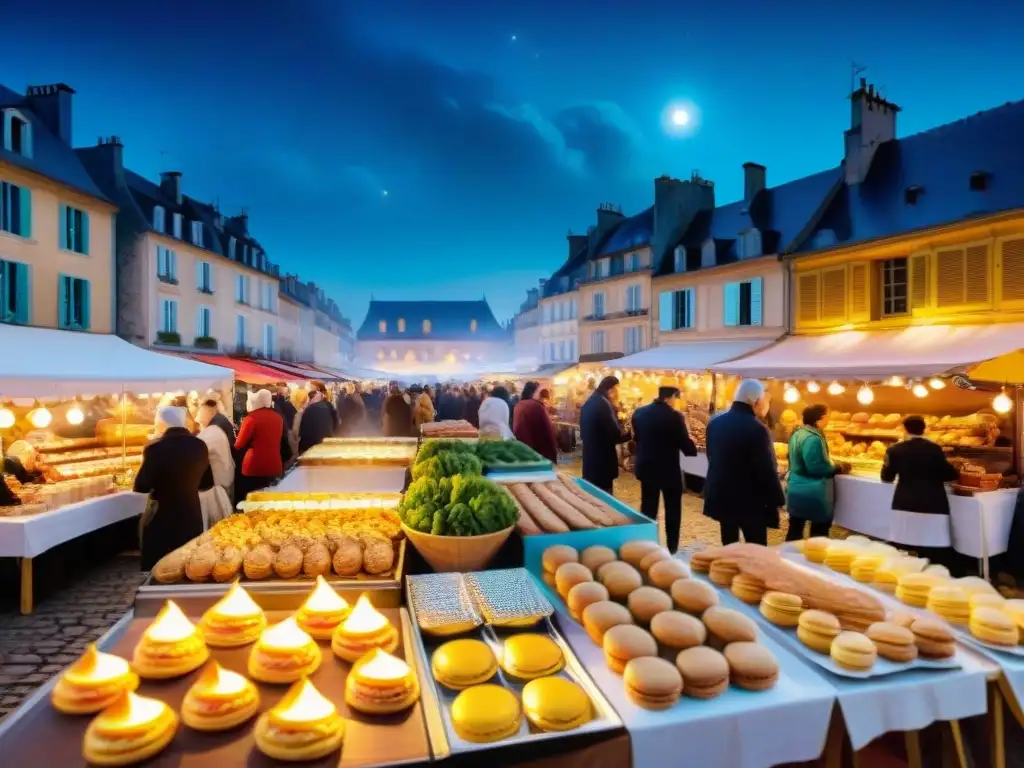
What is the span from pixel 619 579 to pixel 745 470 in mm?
2975

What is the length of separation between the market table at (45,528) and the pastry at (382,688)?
5.21 m

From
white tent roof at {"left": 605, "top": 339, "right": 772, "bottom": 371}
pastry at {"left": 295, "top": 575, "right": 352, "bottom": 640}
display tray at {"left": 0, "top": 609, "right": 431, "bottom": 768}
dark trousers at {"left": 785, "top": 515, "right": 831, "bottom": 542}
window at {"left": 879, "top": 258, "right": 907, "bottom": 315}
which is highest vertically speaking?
window at {"left": 879, "top": 258, "right": 907, "bottom": 315}

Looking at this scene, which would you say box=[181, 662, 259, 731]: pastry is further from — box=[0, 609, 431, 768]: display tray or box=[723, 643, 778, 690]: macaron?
box=[723, 643, 778, 690]: macaron

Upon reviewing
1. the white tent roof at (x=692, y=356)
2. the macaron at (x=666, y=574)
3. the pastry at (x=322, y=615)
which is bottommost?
the pastry at (x=322, y=615)

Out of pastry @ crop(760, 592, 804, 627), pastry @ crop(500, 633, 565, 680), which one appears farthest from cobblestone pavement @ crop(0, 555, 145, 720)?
pastry @ crop(760, 592, 804, 627)

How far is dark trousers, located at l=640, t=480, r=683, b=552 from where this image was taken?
19.6ft

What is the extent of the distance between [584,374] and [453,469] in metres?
18.5

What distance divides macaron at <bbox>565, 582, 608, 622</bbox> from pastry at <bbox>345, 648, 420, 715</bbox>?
74 centimetres

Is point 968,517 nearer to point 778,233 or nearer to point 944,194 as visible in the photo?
point 944,194

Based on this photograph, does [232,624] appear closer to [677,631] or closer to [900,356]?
[677,631]

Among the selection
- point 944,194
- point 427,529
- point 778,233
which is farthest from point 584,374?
point 427,529

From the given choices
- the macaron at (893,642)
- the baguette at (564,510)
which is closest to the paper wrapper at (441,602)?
the baguette at (564,510)

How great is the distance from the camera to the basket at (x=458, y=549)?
106 inches

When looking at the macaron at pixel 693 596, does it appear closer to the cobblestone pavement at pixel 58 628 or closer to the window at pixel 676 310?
the cobblestone pavement at pixel 58 628
